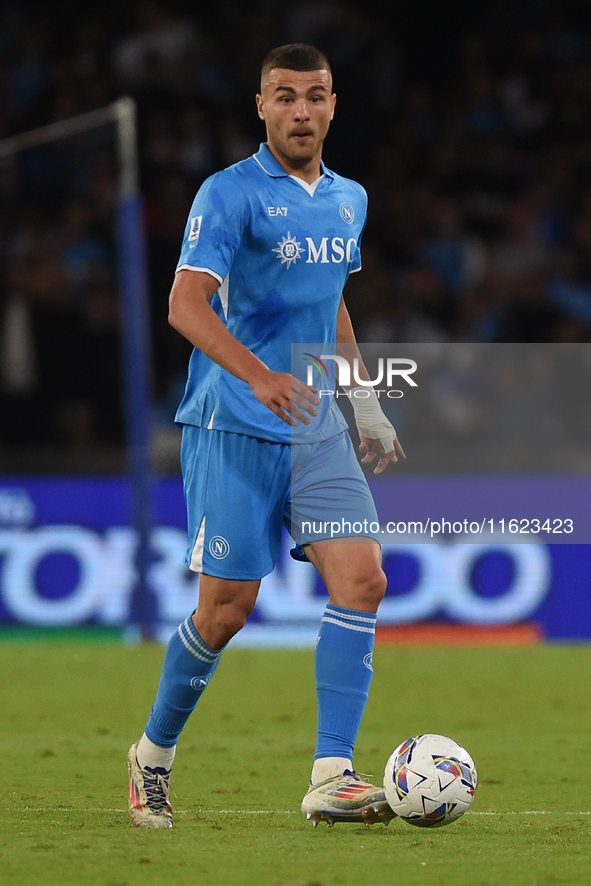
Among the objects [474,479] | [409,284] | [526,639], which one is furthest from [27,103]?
[526,639]

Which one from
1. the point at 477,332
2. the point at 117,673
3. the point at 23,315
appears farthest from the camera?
the point at 477,332

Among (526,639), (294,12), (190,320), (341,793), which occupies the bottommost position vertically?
(526,639)

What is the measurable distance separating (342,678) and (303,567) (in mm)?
5268

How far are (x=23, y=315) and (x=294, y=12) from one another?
4.64 metres

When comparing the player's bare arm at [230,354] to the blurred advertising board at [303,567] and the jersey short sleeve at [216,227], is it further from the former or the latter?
the blurred advertising board at [303,567]

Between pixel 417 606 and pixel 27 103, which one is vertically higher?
pixel 27 103

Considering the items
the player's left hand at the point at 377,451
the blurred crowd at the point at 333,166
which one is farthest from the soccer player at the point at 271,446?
the blurred crowd at the point at 333,166

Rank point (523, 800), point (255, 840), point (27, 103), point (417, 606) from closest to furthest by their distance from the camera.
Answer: point (255, 840)
point (523, 800)
point (417, 606)
point (27, 103)

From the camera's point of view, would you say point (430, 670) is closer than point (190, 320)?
No

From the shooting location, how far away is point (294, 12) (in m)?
13.6

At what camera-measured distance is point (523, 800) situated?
4.72m

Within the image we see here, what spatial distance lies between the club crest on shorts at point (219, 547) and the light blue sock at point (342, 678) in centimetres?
36

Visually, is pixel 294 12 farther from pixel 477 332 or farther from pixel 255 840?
pixel 255 840

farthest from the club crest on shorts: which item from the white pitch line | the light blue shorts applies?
the white pitch line
